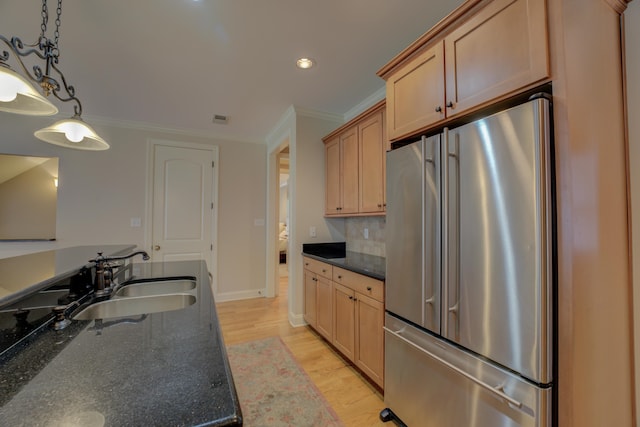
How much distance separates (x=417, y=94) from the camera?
1615mm

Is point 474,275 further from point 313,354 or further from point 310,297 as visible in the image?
point 310,297

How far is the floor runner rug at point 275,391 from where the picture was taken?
1.73 metres

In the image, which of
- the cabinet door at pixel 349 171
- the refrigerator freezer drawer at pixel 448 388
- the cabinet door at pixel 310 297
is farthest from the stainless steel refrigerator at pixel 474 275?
the cabinet door at pixel 310 297

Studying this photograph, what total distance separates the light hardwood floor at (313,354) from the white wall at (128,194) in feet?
1.90

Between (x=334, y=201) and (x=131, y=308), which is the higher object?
(x=334, y=201)

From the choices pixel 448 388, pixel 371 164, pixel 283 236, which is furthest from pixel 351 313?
pixel 283 236

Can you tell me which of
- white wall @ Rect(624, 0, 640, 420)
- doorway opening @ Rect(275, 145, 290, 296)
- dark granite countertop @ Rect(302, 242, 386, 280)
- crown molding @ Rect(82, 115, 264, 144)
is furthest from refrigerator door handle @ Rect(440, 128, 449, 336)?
crown molding @ Rect(82, 115, 264, 144)

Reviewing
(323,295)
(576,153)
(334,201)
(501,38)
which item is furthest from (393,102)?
(323,295)

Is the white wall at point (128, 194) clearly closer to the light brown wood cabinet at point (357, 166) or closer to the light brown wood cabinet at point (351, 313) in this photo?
the light brown wood cabinet at point (357, 166)

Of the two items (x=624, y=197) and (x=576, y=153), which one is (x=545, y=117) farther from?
(x=624, y=197)

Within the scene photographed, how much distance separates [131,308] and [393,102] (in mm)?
1920

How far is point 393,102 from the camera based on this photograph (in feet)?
5.93

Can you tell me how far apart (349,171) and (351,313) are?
4.46 feet

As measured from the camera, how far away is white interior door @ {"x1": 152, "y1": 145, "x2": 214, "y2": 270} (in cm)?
373
